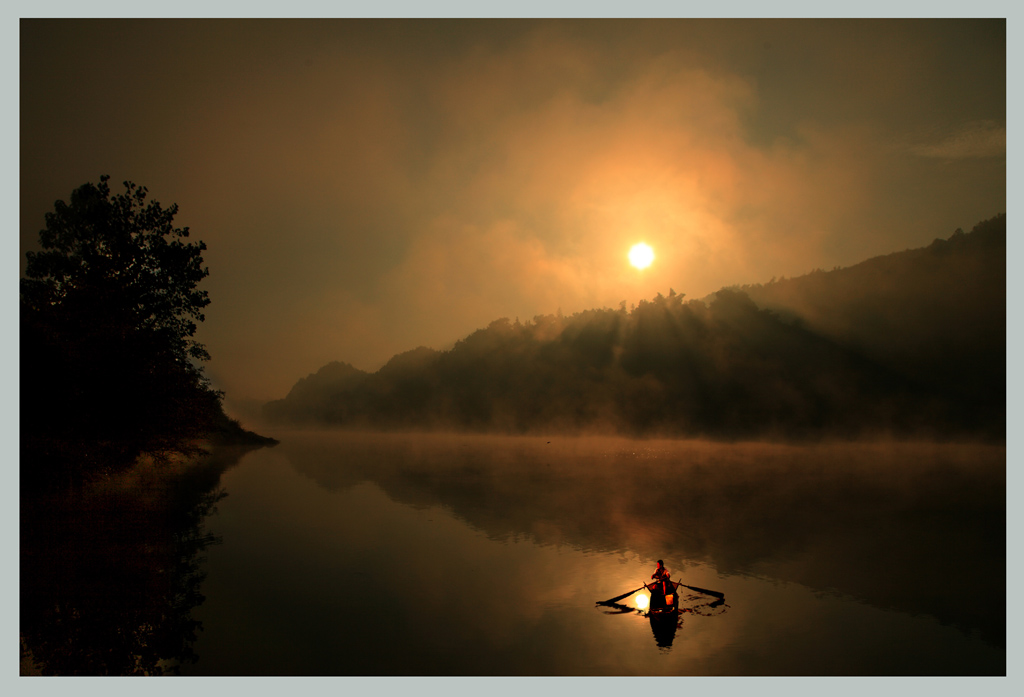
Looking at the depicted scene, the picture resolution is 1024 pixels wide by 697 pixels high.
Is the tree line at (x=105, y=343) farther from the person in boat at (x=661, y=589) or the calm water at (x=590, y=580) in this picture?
the person in boat at (x=661, y=589)

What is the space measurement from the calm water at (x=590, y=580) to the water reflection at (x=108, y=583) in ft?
3.02

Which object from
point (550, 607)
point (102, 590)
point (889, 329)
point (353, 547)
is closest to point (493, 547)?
point (353, 547)

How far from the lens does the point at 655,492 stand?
50.8 metres

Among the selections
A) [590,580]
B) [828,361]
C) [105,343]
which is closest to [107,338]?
[105,343]

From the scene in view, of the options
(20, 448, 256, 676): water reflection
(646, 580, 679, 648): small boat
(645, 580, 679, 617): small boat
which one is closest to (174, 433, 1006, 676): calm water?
(646, 580, 679, 648): small boat

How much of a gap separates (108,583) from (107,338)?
12805 mm

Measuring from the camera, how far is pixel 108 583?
19297 mm

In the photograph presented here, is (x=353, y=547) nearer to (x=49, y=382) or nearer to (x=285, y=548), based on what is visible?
(x=285, y=548)

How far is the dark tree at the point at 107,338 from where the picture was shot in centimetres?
2411

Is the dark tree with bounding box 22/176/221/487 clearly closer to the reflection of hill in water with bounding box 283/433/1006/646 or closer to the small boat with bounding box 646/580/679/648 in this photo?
the reflection of hill in water with bounding box 283/433/1006/646

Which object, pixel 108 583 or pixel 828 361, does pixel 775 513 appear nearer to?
pixel 108 583

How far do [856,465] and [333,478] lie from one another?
6423 cm

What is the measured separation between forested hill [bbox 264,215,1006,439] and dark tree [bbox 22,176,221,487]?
113m

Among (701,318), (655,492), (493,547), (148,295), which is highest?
(701,318)
